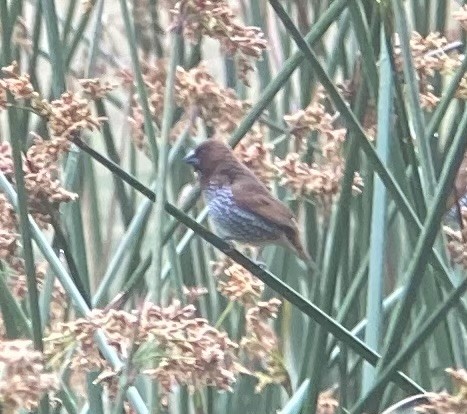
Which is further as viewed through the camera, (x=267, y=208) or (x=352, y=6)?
(x=267, y=208)

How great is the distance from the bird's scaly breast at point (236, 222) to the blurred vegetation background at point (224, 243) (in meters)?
0.05

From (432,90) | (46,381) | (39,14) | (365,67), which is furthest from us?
(432,90)

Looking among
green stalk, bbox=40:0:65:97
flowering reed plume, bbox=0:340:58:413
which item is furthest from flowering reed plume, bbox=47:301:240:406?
green stalk, bbox=40:0:65:97

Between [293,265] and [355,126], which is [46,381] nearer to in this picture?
[355,126]

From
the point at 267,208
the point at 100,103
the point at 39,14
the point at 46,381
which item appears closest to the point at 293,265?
the point at 267,208

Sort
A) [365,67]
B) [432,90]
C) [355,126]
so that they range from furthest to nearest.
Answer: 1. [432,90]
2. [365,67]
3. [355,126]

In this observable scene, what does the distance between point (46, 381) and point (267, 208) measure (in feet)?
2.36

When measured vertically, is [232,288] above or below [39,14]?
below

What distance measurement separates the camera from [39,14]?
118 centimetres

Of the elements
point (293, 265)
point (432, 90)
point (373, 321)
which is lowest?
point (293, 265)

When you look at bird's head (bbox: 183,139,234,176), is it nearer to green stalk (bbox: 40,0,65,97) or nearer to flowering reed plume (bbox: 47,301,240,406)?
green stalk (bbox: 40,0,65,97)

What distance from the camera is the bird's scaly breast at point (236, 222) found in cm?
126

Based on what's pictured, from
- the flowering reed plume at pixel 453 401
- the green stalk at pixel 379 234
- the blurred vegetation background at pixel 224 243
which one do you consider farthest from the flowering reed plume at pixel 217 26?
the flowering reed plume at pixel 453 401

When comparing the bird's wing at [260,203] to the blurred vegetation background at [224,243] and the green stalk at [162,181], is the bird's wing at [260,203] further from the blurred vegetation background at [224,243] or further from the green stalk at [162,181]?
the green stalk at [162,181]
